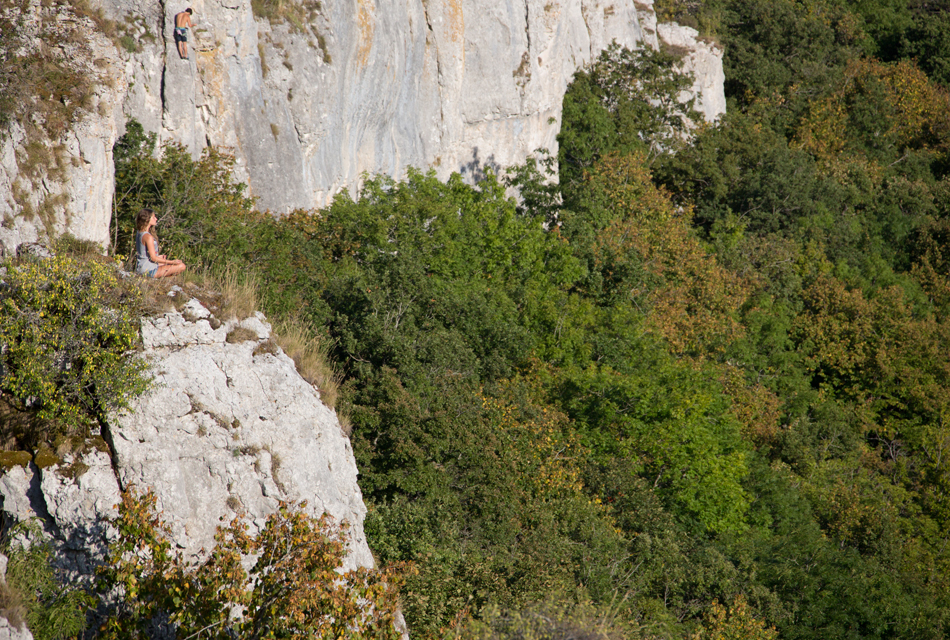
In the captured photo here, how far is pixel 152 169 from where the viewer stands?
16344 mm

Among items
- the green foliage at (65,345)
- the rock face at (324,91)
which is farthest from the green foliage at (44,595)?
the rock face at (324,91)

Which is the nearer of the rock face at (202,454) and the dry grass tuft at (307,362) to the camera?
the rock face at (202,454)

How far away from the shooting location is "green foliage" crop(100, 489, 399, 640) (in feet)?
28.5

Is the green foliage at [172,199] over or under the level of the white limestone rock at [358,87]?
under

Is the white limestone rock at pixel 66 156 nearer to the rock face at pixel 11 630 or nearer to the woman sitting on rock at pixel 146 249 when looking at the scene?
the woman sitting on rock at pixel 146 249

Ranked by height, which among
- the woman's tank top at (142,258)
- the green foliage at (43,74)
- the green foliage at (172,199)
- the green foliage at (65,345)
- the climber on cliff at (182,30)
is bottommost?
the green foliage at (65,345)

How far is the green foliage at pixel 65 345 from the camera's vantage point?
9781mm

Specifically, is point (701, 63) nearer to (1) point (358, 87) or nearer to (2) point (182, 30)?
(1) point (358, 87)

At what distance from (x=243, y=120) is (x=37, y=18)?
708 cm

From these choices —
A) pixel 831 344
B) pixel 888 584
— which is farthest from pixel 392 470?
pixel 831 344

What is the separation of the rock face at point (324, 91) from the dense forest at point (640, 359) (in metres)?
1.15

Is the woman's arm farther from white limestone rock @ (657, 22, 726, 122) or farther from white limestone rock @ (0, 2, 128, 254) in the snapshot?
white limestone rock @ (657, 22, 726, 122)

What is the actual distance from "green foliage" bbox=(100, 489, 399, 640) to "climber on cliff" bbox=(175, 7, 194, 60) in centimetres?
1221

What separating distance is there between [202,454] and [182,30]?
11.3 m
